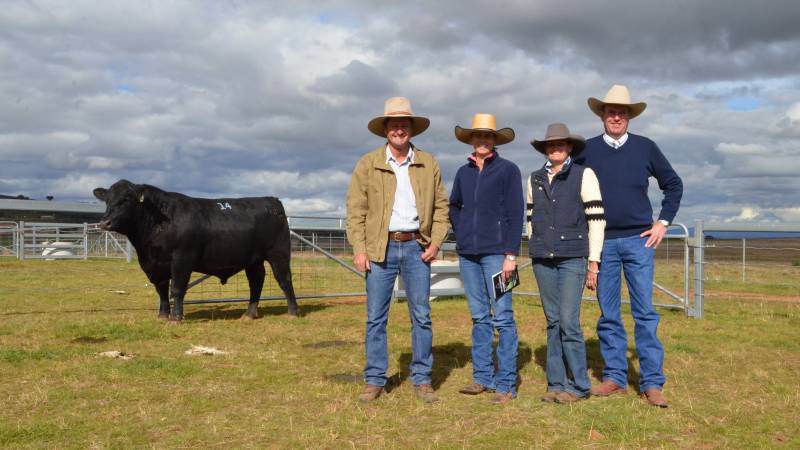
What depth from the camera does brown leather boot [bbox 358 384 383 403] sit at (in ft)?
16.8

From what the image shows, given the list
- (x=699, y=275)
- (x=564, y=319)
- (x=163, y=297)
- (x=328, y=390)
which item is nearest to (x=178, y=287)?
(x=163, y=297)

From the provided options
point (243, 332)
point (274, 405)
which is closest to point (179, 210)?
point (243, 332)

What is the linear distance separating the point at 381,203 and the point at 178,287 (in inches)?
200

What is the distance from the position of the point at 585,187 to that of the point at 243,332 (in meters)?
5.08

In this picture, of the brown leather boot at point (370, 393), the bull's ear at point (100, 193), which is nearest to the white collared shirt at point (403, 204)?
the brown leather boot at point (370, 393)

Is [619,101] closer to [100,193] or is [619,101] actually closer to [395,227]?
[395,227]

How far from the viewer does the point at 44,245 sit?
23.3 metres

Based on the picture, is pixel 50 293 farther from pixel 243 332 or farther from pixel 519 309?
pixel 519 309

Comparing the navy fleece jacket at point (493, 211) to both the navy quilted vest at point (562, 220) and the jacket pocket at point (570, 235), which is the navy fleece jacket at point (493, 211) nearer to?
the navy quilted vest at point (562, 220)

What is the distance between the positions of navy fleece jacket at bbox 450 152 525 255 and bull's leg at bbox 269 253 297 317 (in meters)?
5.46

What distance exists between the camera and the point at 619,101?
5.12m

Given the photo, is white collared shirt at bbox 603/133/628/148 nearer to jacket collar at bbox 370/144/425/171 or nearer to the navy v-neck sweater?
the navy v-neck sweater

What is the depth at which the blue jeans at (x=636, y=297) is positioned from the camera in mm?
5102

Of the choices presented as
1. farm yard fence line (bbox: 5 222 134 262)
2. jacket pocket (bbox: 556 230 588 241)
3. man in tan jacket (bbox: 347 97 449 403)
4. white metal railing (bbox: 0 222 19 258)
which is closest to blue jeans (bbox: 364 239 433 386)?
man in tan jacket (bbox: 347 97 449 403)
